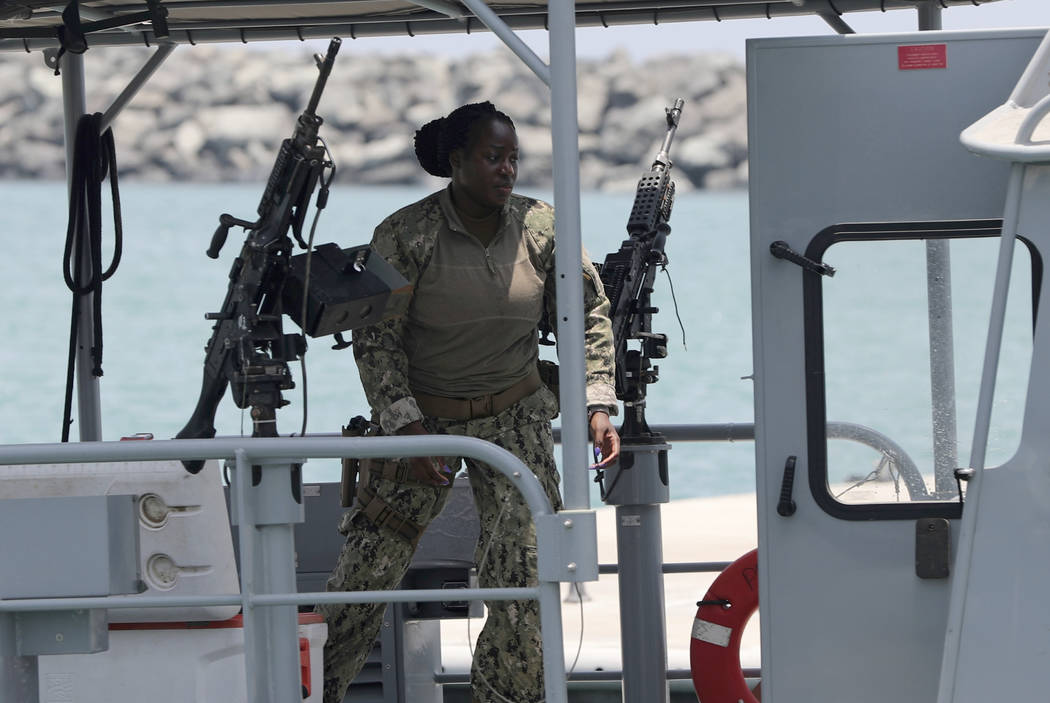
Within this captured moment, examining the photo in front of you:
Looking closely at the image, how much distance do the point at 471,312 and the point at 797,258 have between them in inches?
34.9

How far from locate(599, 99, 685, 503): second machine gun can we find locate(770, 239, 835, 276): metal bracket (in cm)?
82

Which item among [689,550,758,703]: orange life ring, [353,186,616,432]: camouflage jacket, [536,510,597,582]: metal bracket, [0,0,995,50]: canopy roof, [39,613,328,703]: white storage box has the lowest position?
[689,550,758,703]: orange life ring

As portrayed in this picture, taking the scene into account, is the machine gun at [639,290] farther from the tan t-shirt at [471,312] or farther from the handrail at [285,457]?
the handrail at [285,457]

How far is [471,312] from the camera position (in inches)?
177

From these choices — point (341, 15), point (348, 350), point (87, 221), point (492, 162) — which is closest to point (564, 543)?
point (492, 162)

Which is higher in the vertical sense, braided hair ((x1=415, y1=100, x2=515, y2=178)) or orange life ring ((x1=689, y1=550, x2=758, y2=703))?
braided hair ((x1=415, y1=100, x2=515, y2=178))

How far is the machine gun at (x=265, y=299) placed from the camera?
4.24 meters

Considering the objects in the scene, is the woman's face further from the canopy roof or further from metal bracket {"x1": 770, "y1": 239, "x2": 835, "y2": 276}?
the canopy roof

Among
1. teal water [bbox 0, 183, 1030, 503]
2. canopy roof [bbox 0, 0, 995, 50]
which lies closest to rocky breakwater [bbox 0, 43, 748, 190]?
teal water [bbox 0, 183, 1030, 503]

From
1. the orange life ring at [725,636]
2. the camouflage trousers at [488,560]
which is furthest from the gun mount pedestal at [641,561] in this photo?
the camouflage trousers at [488,560]

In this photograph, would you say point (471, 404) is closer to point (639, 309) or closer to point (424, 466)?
point (424, 466)

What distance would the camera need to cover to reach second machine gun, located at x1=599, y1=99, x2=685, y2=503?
16.7 ft

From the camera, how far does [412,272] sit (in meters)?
4.53

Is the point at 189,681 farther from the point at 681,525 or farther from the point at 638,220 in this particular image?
the point at 681,525
